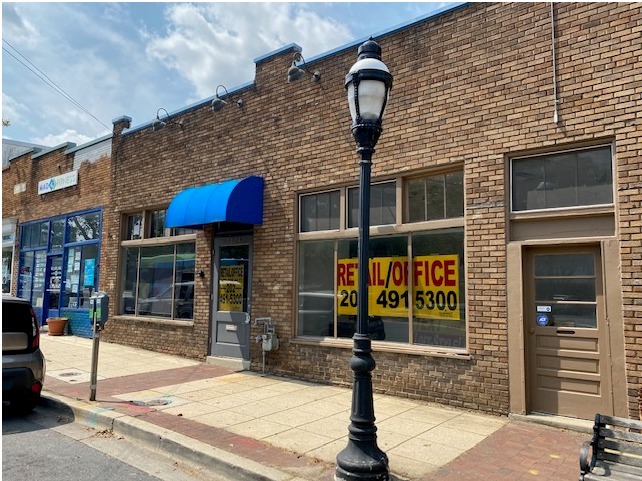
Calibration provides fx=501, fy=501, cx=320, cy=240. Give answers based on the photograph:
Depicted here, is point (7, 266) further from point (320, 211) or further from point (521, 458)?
point (521, 458)

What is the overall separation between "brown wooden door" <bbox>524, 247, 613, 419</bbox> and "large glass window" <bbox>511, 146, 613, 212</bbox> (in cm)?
62

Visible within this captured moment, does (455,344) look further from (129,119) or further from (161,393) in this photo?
(129,119)

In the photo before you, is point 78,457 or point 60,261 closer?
point 78,457

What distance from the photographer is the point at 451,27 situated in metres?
7.46

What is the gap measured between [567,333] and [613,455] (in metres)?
2.55

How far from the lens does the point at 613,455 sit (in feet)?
12.6

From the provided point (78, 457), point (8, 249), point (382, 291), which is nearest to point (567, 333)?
point (382, 291)

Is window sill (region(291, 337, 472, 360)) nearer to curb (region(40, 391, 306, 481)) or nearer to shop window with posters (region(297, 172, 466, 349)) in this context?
shop window with posters (region(297, 172, 466, 349))

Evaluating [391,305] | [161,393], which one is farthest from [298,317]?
[161,393]

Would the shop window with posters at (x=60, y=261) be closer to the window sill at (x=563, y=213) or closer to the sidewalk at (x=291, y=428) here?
the sidewalk at (x=291, y=428)

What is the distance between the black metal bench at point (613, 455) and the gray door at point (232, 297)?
6.75 meters

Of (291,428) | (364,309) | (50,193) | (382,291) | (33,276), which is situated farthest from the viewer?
(33,276)

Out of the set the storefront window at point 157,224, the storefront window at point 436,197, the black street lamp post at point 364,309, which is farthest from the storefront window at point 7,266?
the black street lamp post at point 364,309

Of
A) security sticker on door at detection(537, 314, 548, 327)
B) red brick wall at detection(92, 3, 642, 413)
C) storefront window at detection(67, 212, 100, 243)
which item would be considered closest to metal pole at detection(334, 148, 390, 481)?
red brick wall at detection(92, 3, 642, 413)
